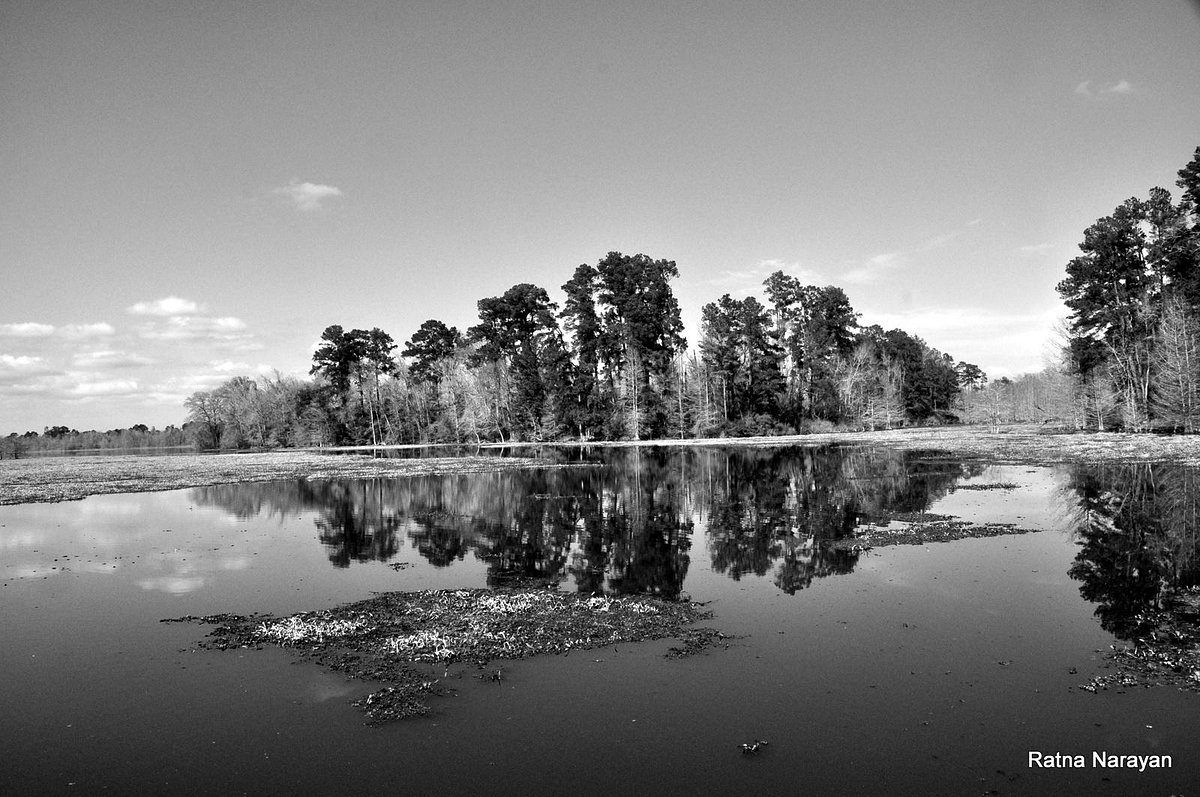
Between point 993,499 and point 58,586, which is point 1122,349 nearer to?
point 993,499

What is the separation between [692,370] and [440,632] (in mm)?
89647

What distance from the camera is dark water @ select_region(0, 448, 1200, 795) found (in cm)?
823

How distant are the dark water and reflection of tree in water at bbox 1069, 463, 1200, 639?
0.39 ft

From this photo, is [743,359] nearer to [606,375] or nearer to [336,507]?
[606,375]

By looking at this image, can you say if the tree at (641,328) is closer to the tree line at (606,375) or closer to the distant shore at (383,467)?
the tree line at (606,375)

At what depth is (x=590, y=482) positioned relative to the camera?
42.0 meters

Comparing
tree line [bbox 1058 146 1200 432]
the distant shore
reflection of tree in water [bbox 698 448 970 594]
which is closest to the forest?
tree line [bbox 1058 146 1200 432]

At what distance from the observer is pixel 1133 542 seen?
19.3 m

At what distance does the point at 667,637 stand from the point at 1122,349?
251 ft

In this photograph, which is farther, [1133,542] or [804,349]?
[804,349]

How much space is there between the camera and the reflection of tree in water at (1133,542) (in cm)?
1402

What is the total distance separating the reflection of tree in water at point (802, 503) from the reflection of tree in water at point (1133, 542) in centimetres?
563

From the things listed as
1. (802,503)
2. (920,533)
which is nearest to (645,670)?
(920,533)

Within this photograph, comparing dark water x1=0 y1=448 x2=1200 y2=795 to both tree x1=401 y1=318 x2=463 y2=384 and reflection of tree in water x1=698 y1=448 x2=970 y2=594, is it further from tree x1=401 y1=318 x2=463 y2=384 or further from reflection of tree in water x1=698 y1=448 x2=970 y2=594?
tree x1=401 y1=318 x2=463 y2=384
